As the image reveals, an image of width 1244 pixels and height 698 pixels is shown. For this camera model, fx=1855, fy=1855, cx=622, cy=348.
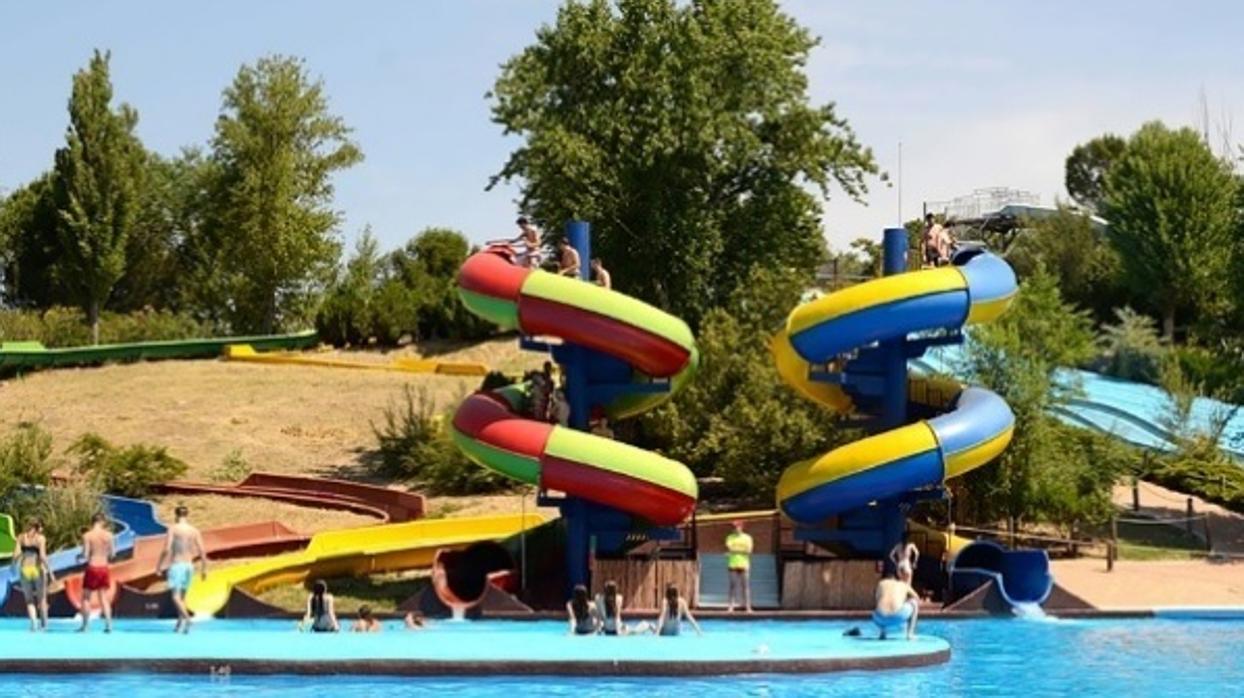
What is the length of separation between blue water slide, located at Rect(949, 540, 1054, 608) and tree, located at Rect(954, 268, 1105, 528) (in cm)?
496

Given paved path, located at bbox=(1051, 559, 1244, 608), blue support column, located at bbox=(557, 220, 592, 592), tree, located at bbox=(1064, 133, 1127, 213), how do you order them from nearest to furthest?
blue support column, located at bbox=(557, 220, 592, 592) → paved path, located at bbox=(1051, 559, 1244, 608) → tree, located at bbox=(1064, 133, 1127, 213)

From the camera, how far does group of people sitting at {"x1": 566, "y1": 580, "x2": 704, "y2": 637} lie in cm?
2094

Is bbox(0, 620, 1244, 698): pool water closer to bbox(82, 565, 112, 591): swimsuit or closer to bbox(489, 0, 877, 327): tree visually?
bbox(82, 565, 112, 591): swimsuit

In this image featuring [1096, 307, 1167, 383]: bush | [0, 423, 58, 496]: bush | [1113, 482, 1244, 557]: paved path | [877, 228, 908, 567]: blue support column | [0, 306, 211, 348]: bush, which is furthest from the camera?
[0, 306, 211, 348]: bush

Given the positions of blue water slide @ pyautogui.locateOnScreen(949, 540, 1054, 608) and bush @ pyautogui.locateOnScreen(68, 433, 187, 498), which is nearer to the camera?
blue water slide @ pyautogui.locateOnScreen(949, 540, 1054, 608)

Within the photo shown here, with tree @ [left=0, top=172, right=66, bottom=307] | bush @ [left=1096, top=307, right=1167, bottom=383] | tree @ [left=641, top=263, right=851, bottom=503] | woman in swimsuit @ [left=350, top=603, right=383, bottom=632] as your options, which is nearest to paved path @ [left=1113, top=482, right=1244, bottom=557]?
tree @ [left=641, top=263, right=851, bottom=503]

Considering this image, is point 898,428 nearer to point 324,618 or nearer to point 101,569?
point 324,618

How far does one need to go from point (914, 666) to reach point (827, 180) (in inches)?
1067

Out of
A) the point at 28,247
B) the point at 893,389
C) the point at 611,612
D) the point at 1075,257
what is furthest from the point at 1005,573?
the point at 28,247

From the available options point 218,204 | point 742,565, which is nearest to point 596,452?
point 742,565

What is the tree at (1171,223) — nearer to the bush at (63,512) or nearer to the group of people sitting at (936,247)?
the group of people sitting at (936,247)

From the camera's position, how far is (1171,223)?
63688 millimetres

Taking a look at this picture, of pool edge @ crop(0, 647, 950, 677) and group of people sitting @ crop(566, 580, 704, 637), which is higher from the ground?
group of people sitting @ crop(566, 580, 704, 637)

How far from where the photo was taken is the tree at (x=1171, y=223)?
6319 centimetres
